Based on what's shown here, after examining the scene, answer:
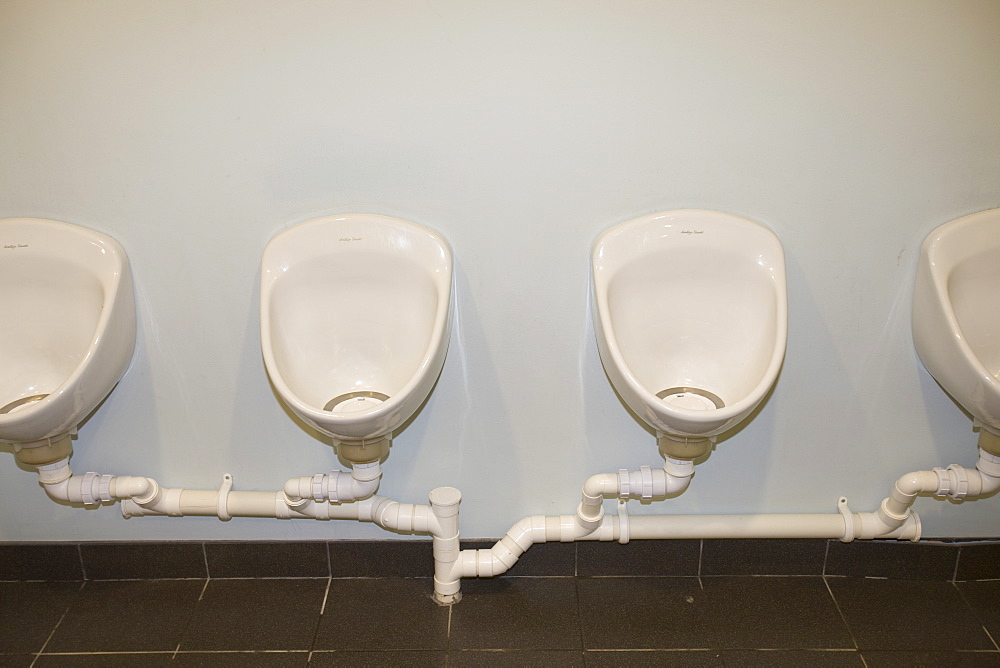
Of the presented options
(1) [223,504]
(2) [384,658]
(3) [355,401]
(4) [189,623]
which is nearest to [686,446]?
(3) [355,401]

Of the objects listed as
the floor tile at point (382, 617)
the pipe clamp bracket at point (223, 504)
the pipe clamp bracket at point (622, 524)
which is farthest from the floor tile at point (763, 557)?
the pipe clamp bracket at point (223, 504)

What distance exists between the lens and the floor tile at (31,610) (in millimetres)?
1834

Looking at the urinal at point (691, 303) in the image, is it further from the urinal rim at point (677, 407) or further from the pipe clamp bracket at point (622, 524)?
the pipe clamp bracket at point (622, 524)

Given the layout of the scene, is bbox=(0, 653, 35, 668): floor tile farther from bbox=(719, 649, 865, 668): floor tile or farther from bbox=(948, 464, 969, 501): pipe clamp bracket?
bbox=(948, 464, 969, 501): pipe clamp bracket

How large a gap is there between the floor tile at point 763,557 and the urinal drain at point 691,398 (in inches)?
20.6

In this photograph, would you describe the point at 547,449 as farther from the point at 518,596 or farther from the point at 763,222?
the point at 763,222

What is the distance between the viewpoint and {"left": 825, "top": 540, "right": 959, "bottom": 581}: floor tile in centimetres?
198

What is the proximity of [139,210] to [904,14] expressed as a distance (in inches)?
63.3

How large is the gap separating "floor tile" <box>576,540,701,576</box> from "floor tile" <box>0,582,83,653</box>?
130cm

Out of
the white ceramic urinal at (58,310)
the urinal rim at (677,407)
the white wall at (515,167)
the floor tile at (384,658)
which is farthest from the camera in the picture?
the floor tile at (384,658)

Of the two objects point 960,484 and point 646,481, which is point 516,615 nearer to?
point 646,481

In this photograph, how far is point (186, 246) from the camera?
1698 millimetres

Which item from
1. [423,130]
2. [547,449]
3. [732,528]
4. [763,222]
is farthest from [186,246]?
[732,528]

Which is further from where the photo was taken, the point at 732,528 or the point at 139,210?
the point at 732,528
